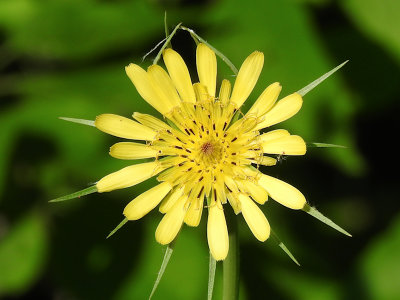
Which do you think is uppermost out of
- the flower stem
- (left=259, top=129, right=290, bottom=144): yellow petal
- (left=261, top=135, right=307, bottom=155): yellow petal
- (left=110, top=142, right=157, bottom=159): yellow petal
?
(left=110, top=142, right=157, bottom=159): yellow petal

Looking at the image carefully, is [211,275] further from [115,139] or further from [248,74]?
[115,139]

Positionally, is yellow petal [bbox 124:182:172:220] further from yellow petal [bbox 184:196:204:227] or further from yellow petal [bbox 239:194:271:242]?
yellow petal [bbox 239:194:271:242]

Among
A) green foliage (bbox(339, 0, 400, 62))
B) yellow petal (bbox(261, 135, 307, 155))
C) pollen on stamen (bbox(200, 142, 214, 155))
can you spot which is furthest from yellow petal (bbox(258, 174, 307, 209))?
green foliage (bbox(339, 0, 400, 62))

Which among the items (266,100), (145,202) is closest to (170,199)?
(145,202)

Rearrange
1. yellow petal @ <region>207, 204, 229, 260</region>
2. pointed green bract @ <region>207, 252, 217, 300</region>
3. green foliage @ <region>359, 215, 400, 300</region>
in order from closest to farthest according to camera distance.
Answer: pointed green bract @ <region>207, 252, 217, 300</region> < yellow petal @ <region>207, 204, 229, 260</region> < green foliage @ <region>359, 215, 400, 300</region>

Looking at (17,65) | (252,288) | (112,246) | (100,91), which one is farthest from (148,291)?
(17,65)

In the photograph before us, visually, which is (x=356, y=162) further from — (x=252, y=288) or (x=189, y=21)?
(x=189, y=21)

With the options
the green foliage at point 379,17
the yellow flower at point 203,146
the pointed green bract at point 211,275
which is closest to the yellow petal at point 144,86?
the yellow flower at point 203,146

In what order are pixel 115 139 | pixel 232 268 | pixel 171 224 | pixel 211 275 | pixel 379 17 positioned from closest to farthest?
pixel 211 275, pixel 232 268, pixel 171 224, pixel 115 139, pixel 379 17
